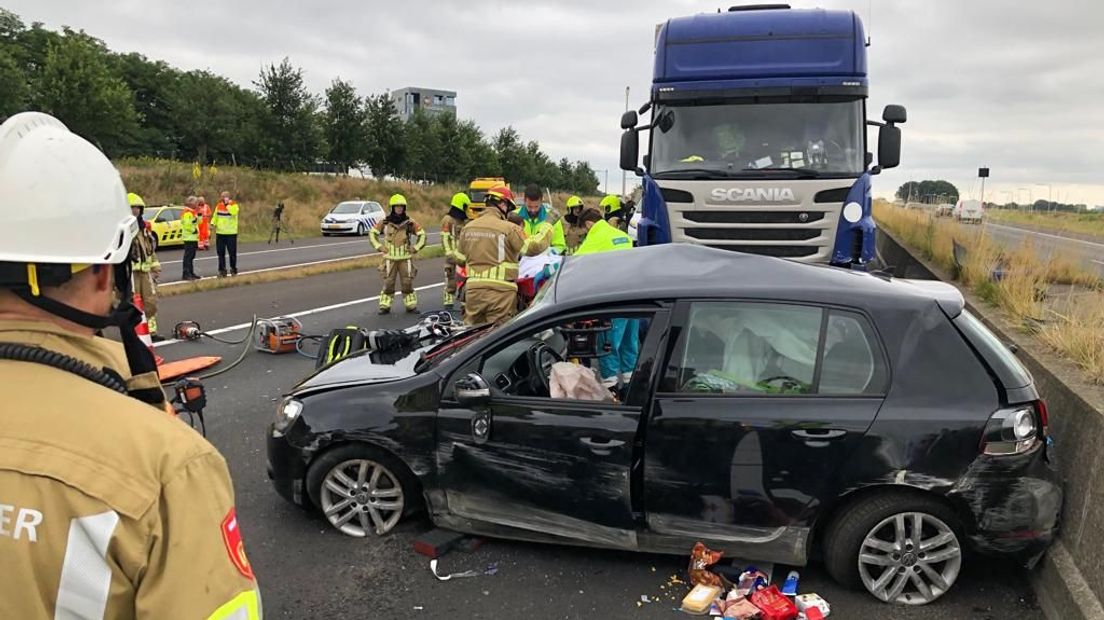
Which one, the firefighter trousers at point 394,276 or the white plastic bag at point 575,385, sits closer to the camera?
the white plastic bag at point 575,385

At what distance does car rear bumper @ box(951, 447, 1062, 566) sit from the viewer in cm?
325

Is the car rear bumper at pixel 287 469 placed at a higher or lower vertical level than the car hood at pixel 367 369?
lower

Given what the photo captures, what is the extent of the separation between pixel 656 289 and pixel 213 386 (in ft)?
17.0

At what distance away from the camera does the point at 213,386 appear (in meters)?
7.09

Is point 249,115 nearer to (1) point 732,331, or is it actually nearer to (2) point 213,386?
(2) point 213,386

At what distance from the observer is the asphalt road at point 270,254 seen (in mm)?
16859

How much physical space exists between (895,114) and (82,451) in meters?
7.88

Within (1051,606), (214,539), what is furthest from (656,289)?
(214,539)

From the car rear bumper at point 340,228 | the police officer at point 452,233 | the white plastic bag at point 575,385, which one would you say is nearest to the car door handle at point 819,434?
the white plastic bag at point 575,385

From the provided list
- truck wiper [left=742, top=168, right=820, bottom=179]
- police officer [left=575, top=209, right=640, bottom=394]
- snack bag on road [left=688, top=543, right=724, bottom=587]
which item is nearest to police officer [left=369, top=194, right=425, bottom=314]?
truck wiper [left=742, top=168, right=820, bottom=179]

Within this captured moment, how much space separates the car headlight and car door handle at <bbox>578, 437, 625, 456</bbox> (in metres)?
1.62

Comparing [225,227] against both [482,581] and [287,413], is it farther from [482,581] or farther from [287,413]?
[482,581]

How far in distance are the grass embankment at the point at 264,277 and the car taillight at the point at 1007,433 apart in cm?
1228

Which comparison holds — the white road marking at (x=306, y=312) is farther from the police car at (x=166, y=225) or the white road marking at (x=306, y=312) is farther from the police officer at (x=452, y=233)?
the police car at (x=166, y=225)
